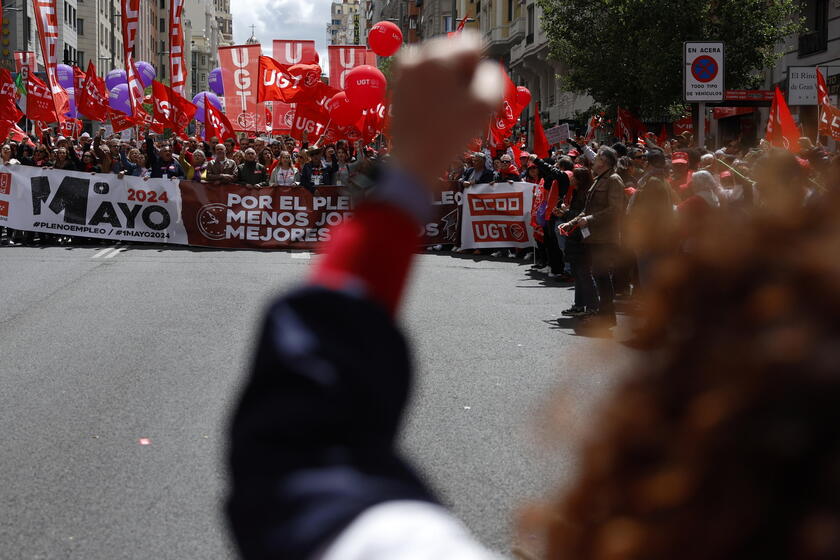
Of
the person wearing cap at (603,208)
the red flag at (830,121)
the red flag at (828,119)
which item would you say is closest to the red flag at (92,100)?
the red flag at (828,119)

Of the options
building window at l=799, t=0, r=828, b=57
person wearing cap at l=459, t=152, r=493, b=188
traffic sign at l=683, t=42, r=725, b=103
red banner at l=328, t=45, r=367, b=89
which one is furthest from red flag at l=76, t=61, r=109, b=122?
building window at l=799, t=0, r=828, b=57

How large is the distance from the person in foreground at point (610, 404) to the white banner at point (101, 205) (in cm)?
1954

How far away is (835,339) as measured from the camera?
0.83m

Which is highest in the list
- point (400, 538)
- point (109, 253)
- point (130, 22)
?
point (130, 22)

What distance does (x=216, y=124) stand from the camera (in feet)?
89.9

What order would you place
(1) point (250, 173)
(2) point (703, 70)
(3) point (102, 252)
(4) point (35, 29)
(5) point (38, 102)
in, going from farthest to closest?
(4) point (35, 29)
(5) point (38, 102)
(1) point (250, 173)
(3) point (102, 252)
(2) point (703, 70)

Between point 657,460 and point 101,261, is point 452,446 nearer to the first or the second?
point 657,460

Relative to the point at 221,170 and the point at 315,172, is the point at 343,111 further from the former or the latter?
the point at 221,170

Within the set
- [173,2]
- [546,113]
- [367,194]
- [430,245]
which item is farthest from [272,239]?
[546,113]

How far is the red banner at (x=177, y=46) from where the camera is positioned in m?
28.0

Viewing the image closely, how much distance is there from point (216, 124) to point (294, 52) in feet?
10.5

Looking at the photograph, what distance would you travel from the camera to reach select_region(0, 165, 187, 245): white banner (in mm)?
20094

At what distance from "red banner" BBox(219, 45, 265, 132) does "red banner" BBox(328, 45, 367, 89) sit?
2.22m

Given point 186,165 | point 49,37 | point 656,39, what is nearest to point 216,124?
point 49,37
